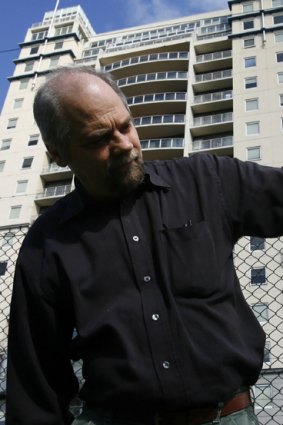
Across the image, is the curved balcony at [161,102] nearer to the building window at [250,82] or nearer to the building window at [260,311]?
the building window at [250,82]

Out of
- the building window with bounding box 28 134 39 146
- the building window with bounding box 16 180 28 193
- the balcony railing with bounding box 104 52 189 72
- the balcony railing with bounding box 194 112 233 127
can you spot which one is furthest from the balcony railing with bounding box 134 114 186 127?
the building window with bounding box 16 180 28 193

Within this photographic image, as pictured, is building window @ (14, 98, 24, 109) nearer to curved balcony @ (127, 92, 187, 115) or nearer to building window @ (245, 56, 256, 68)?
curved balcony @ (127, 92, 187, 115)

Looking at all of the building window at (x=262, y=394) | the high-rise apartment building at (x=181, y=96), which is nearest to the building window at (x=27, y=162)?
the high-rise apartment building at (x=181, y=96)

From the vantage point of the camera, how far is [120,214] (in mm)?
1461

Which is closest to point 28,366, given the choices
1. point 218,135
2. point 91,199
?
point 91,199

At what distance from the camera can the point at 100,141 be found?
157cm

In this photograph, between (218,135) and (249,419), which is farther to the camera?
(218,135)

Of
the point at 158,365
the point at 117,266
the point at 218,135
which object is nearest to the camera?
the point at 158,365

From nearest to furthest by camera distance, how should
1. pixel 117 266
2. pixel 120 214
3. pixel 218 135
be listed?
pixel 117 266 < pixel 120 214 < pixel 218 135

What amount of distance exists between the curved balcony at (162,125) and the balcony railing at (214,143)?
2038mm

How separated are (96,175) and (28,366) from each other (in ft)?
2.11

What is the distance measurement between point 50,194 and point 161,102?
10.3 meters

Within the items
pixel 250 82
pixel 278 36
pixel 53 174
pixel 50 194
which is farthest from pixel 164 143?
pixel 278 36

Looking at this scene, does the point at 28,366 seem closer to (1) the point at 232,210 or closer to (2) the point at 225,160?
(1) the point at 232,210
